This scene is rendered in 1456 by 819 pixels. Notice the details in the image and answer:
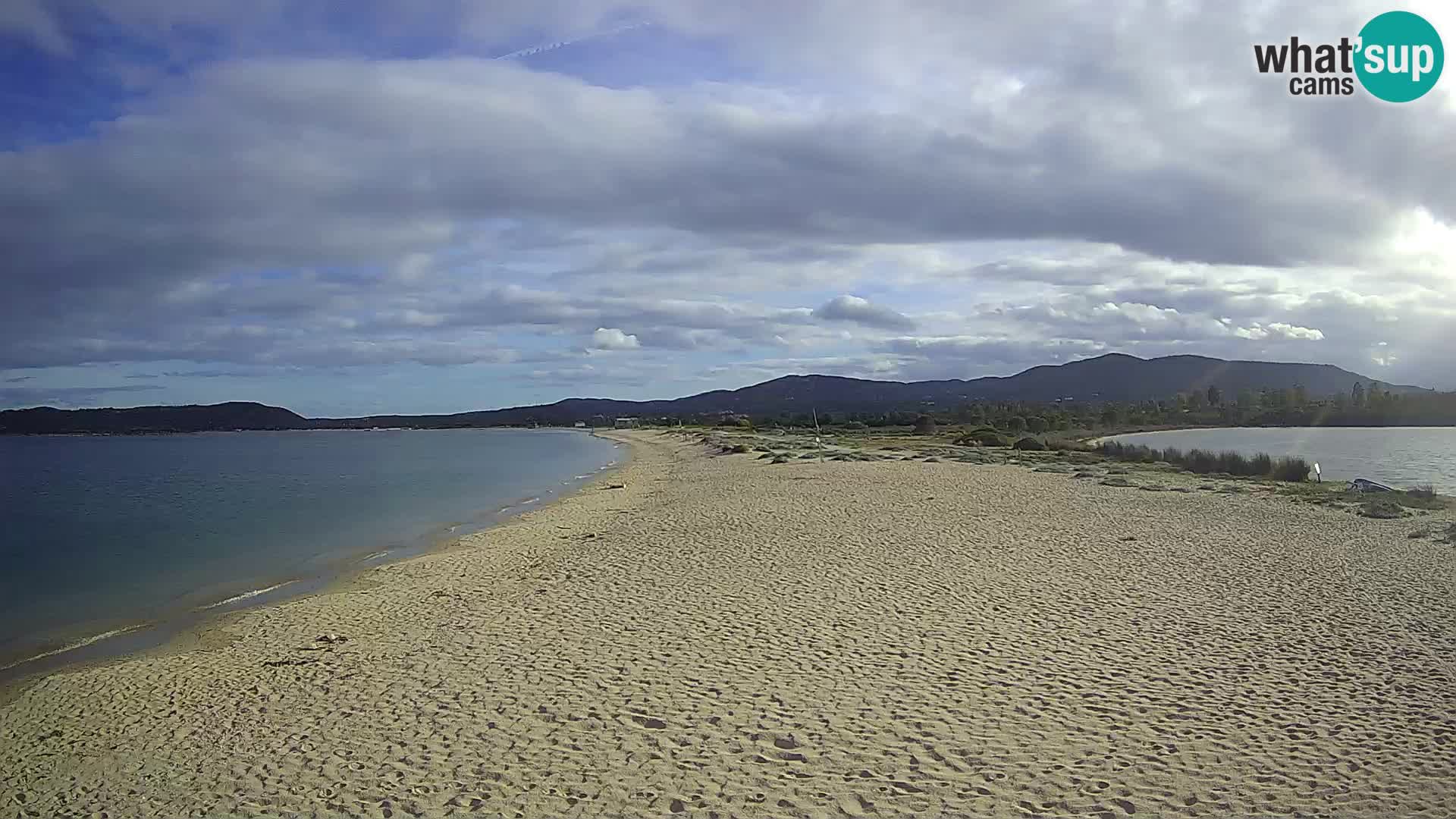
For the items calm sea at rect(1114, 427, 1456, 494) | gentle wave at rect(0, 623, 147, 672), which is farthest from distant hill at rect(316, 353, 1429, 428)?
gentle wave at rect(0, 623, 147, 672)

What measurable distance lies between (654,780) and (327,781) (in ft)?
7.09

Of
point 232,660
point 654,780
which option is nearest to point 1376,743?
point 654,780

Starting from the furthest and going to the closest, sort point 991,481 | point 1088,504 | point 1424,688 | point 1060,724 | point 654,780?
point 991,481, point 1088,504, point 1424,688, point 1060,724, point 654,780

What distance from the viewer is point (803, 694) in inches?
277

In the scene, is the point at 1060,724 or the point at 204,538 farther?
the point at 204,538

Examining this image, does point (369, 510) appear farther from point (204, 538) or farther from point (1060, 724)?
point (1060, 724)

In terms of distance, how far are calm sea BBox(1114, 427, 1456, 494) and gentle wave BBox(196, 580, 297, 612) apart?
32.8 metres

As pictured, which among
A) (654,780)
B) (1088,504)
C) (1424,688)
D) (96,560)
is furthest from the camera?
(1088,504)

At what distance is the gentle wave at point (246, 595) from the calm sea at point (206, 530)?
1.5 inches

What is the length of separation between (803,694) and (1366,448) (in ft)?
214

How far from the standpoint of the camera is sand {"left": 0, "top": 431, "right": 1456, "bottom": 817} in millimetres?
5398

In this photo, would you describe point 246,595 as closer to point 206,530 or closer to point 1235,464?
point 206,530

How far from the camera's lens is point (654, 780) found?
18.2 feet

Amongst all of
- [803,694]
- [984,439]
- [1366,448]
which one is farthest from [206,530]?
[1366,448]
